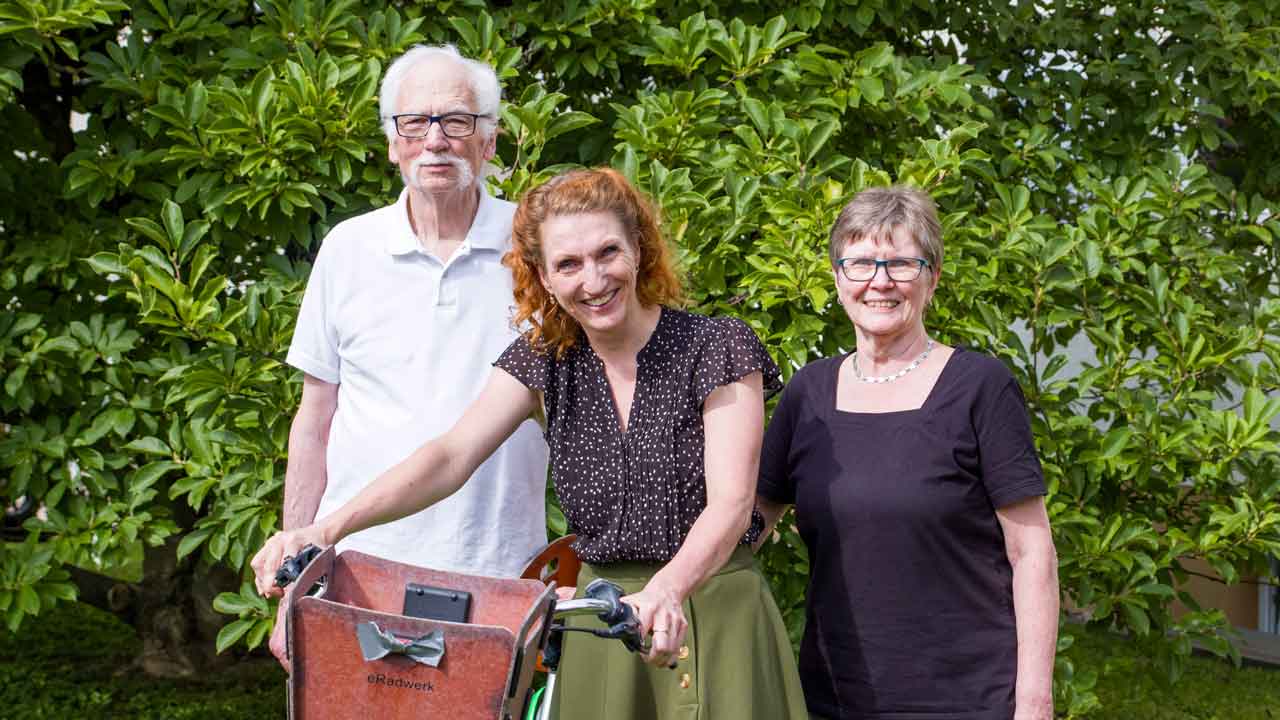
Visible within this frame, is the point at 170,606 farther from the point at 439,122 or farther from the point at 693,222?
the point at 439,122

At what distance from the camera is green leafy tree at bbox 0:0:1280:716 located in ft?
12.1

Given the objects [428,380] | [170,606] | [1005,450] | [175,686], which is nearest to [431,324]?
[428,380]

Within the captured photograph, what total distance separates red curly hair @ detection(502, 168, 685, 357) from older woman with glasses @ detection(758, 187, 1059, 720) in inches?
14.7

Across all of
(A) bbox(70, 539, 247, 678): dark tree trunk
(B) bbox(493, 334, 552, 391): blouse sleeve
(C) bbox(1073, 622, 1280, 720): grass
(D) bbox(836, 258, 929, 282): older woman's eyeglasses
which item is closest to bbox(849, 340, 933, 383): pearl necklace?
(D) bbox(836, 258, 929, 282): older woman's eyeglasses

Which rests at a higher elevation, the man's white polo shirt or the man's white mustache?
the man's white mustache

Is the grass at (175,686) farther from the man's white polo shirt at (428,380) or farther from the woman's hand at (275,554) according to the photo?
the woman's hand at (275,554)

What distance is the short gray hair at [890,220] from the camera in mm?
2598

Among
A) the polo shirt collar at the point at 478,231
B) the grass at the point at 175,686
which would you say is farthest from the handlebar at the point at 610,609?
the grass at the point at 175,686

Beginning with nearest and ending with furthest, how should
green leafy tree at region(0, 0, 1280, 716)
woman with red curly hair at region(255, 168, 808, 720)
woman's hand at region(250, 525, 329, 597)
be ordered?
woman's hand at region(250, 525, 329, 597) < woman with red curly hair at region(255, 168, 808, 720) < green leafy tree at region(0, 0, 1280, 716)

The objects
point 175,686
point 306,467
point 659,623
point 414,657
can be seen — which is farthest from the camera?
point 175,686

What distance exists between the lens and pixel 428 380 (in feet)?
9.45

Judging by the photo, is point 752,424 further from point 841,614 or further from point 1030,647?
point 1030,647

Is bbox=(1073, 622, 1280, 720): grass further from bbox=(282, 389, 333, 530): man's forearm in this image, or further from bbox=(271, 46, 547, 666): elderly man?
bbox=(282, 389, 333, 530): man's forearm

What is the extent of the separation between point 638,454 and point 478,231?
0.76 m
